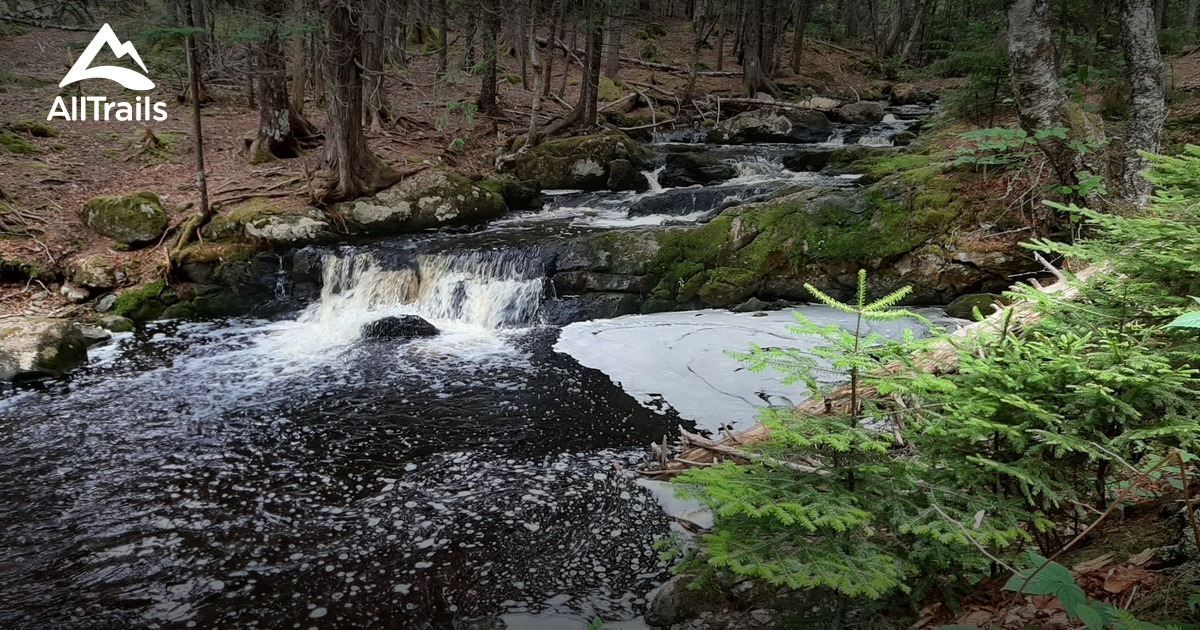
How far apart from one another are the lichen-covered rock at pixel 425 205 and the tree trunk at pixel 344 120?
0.37 m

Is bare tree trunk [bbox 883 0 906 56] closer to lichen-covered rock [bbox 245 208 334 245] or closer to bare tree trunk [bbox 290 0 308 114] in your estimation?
bare tree trunk [bbox 290 0 308 114]

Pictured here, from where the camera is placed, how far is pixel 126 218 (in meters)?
10.7

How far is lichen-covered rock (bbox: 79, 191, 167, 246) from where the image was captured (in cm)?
1063

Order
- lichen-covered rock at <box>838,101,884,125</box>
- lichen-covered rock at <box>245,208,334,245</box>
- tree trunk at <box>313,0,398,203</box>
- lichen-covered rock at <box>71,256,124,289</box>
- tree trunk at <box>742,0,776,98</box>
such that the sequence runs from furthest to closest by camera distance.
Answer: tree trunk at <box>742,0,776,98</box>
lichen-covered rock at <box>838,101,884,125</box>
tree trunk at <box>313,0,398,203</box>
lichen-covered rock at <box>245,208,334,245</box>
lichen-covered rock at <box>71,256,124,289</box>

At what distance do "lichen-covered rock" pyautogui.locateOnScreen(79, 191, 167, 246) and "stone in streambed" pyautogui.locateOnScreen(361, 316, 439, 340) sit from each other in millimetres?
4621

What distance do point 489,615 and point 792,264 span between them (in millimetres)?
6785

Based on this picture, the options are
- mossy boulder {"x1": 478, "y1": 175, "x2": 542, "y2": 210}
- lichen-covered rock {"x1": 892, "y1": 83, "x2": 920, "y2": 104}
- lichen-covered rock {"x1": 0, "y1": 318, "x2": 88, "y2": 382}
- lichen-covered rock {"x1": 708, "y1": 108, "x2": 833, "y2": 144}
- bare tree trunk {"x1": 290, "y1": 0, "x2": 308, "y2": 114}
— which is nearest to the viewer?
lichen-covered rock {"x1": 0, "y1": 318, "x2": 88, "y2": 382}

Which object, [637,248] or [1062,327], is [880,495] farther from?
[637,248]

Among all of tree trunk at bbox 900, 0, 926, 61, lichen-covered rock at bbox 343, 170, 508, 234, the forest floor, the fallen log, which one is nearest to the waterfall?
lichen-covered rock at bbox 343, 170, 508, 234

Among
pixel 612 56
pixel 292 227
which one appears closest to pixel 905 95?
pixel 612 56

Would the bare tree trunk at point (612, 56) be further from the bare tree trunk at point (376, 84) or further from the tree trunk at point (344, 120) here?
the tree trunk at point (344, 120)

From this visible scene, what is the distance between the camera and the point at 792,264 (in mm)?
9211

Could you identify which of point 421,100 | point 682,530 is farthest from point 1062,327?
point 421,100

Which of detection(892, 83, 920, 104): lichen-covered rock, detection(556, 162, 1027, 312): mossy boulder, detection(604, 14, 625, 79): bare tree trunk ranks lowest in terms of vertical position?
detection(556, 162, 1027, 312): mossy boulder
